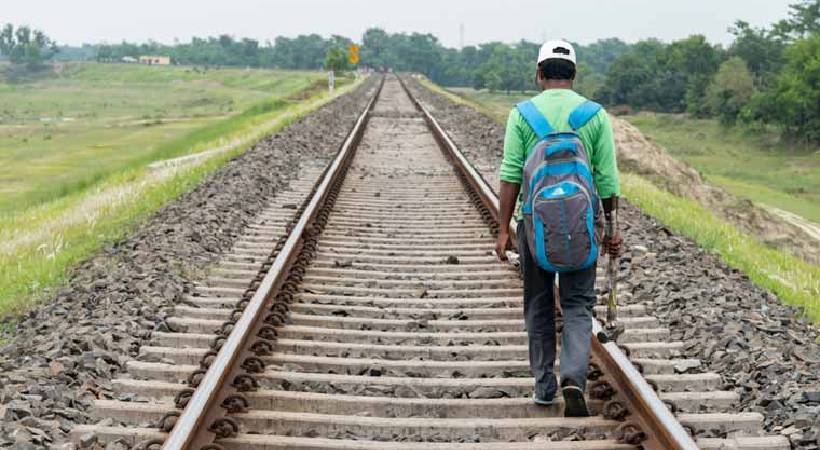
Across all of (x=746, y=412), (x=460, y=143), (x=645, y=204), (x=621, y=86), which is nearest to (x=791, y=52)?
(x=621, y=86)

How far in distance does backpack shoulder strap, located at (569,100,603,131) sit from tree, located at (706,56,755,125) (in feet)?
210

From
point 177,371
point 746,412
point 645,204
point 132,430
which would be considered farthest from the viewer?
point 645,204

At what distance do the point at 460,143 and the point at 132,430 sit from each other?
14.2 metres

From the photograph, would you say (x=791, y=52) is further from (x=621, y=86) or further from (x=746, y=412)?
(x=746, y=412)

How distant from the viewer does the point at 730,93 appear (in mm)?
67188

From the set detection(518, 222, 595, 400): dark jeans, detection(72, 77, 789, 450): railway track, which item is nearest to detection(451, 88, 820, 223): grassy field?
detection(72, 77, 789, 450): railway track

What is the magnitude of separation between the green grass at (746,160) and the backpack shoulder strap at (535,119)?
21.4m

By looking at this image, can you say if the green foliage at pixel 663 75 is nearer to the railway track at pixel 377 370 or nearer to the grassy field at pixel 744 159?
the grassy field at pixel 744 159

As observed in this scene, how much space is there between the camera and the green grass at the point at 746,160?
30.1m

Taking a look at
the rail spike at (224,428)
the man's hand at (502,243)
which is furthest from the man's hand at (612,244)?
the rail spike at (224,428)

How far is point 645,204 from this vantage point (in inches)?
452

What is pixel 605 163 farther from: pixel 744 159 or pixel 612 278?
pixel 744 159

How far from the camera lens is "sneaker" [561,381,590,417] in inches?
170

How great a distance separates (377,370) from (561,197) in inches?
63.2
